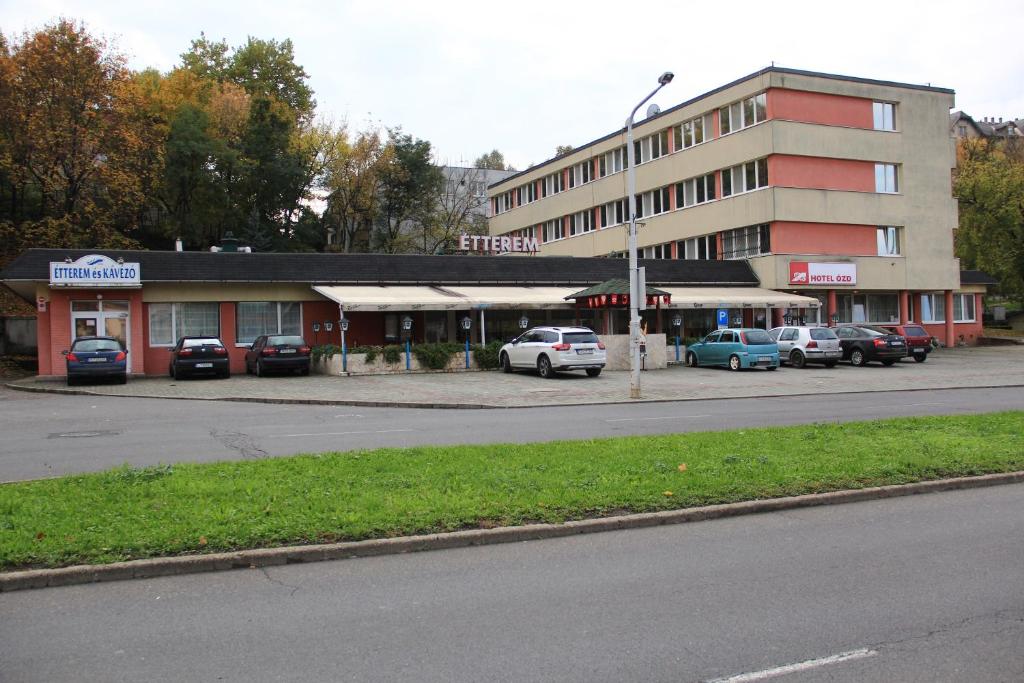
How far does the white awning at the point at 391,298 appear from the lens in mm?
29734

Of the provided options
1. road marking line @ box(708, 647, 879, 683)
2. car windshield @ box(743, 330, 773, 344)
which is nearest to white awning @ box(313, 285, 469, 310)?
car windshield @ box(743, 330, 773, 344)

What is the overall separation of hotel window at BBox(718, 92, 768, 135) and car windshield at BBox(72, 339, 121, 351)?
31.8 metres

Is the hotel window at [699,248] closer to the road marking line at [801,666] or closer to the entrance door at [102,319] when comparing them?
the entrance door at [102,319]

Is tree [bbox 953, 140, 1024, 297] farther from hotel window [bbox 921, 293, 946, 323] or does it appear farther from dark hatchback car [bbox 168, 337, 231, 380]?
dark hatchback car [bbox 168, 337, 231, 380]

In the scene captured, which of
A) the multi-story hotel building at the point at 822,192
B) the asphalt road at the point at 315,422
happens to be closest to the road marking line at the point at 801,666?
the asphalt road at the point at 315,422

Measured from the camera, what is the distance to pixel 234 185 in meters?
53.2

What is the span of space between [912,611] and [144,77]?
54.7 metres

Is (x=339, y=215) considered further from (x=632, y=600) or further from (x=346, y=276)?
(x=632, y=600)

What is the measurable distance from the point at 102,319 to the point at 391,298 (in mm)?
10235

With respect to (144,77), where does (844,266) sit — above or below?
below

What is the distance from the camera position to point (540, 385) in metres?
25.1

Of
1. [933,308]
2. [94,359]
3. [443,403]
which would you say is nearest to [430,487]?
[443,403]

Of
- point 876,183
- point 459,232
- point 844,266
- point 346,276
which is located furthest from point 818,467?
point 459,232

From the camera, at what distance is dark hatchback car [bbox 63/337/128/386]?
25031mm
